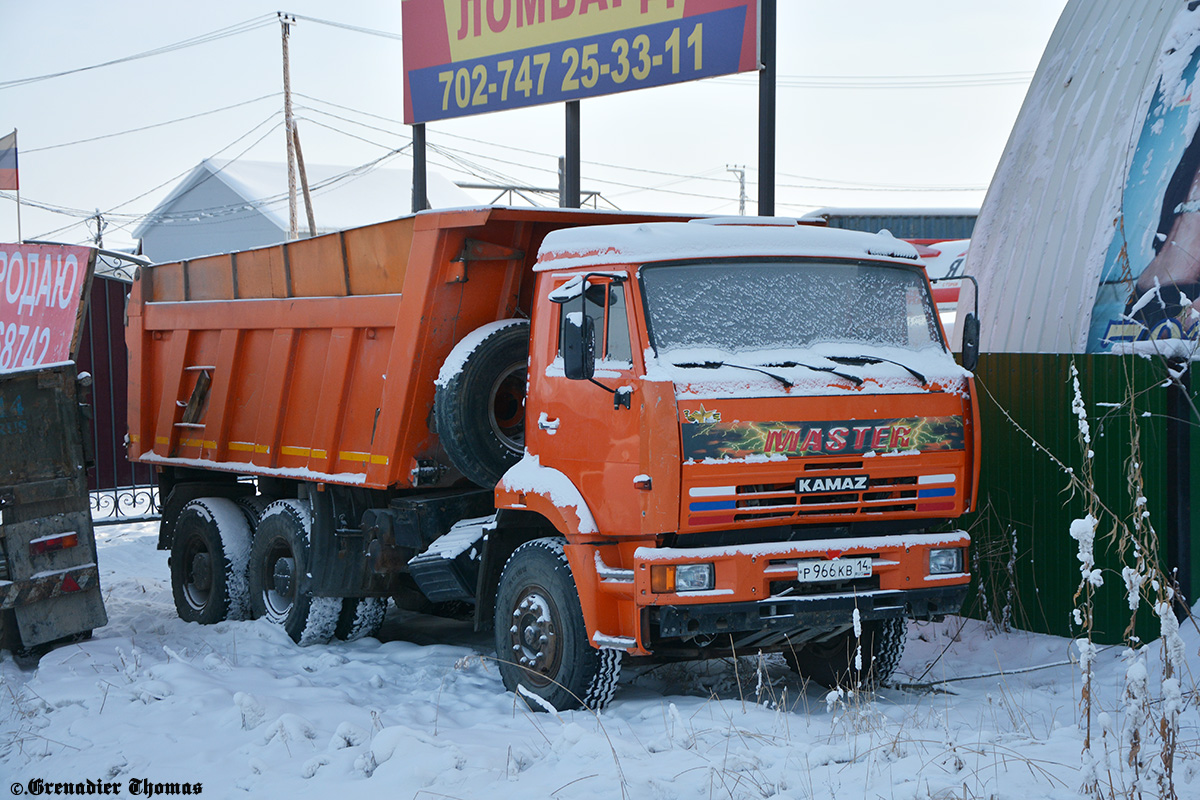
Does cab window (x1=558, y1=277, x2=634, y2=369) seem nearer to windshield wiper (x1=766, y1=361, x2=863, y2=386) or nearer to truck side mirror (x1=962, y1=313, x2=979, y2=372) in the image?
windshield wiper (x1=766, y1=361, x2=863, y2=386)

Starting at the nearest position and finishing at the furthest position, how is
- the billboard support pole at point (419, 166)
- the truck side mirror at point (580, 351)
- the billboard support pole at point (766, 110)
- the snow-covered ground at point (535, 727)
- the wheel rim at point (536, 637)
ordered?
the snow-covered ground at point (535, 727) → the truck side mirror at point (580, 351) → the wheel rim at point (536, 637) → the billboard support pole at point (766, 110) → the billboard support pole at point (419, 166)

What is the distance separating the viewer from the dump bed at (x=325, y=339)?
7770 millimetres

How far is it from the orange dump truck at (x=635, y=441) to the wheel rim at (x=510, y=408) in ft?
0.05

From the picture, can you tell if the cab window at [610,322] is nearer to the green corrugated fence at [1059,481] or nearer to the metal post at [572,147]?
the green corrugated fence at [1059,481]

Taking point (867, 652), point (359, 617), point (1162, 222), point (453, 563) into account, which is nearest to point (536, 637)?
point (453, 563)

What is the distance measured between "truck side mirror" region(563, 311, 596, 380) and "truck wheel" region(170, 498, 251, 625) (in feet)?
16.6

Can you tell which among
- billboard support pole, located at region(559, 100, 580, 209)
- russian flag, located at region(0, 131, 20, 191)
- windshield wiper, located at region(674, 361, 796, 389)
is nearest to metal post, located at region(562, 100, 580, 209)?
billboard support pole, located at region(559, 100, 580, 209)

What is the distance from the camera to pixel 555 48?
480 inches

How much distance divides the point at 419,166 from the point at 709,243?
8.29m

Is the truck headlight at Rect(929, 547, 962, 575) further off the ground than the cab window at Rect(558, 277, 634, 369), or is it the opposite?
the cab window at Rect(558, 277, 634, 369)

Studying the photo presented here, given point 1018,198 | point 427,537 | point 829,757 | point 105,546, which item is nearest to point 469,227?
point 427,537

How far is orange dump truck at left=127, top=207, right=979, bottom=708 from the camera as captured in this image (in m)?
5.93

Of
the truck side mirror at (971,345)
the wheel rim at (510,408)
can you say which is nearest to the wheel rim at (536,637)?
the wheel rim at (510,408)

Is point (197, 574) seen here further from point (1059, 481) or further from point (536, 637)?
point (1059, 481)
